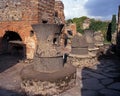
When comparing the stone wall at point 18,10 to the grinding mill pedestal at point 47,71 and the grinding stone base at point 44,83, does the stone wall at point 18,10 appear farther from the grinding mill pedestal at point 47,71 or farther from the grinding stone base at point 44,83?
the grinding stone base at point 44,83

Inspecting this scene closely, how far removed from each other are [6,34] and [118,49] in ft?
25.1

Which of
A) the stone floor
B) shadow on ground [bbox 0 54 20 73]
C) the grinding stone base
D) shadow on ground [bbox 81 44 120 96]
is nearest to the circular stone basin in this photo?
the grinding stone base

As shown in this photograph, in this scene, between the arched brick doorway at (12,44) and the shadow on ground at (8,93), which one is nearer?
the shadow on ground at (8,93)

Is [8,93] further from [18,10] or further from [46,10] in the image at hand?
[46,10]

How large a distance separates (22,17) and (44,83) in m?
4.10

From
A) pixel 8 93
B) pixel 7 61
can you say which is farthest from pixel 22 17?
pixel 8 93

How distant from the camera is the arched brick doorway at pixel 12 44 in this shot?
889 centimetres

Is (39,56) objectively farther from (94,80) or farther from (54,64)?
(94,80)

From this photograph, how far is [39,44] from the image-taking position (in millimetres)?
5738

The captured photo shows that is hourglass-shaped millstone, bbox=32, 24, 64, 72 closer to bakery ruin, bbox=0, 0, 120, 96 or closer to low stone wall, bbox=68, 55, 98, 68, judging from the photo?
bakery ruin, bbox=0, 0, 120, 96

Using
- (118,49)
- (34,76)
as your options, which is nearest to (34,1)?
(34,76)

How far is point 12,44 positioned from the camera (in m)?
→ 9.20

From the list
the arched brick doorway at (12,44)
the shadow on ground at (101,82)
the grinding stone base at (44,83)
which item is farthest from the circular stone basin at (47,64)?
the arched brick doorway at (12,44)

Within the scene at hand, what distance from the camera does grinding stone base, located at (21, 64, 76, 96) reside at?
16.6 feet
